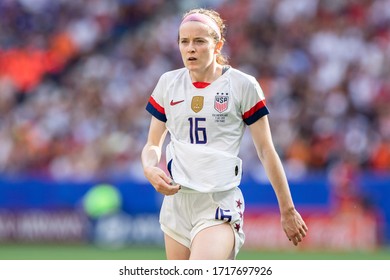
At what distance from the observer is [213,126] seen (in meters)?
6.91

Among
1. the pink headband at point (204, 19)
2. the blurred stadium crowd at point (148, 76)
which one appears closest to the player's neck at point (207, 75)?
the pink headband at point (204, 19)

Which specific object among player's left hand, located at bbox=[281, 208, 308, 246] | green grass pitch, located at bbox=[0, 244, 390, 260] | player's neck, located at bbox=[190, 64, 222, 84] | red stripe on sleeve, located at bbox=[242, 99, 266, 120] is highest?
green grass pitch, located at bbox=[0, 244, 390, 260]

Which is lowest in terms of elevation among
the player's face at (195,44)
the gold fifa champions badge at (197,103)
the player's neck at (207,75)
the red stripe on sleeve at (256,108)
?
the red stripe on sleeve at (256,108)

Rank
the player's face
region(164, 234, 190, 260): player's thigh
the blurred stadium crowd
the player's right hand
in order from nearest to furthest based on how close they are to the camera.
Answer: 1. the player's right hand
2. the player's face
3. region(164, 234, 190, 260): player's thigh
4. the blurred stadium crowd

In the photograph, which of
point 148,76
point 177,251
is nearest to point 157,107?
point 177,251

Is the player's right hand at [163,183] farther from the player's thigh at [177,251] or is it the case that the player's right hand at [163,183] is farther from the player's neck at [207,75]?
the player's neck at [207,75]

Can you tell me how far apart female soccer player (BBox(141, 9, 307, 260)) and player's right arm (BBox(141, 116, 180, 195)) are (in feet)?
0.03

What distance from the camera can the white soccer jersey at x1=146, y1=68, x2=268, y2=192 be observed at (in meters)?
6.90

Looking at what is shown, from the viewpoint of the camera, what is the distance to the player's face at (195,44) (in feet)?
22.4

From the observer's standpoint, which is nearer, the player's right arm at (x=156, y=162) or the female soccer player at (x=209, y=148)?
the player's right arm at (x=156, y=162)

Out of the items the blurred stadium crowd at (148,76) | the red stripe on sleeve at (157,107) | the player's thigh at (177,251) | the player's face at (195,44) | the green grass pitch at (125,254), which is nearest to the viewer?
the player's face at (195,44)

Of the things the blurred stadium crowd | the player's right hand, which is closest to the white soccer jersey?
the player's right hand

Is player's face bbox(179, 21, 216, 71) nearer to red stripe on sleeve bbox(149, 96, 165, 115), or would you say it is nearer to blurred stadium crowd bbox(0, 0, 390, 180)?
red stripe on sleeve bbox(149, 96, 165, 115)

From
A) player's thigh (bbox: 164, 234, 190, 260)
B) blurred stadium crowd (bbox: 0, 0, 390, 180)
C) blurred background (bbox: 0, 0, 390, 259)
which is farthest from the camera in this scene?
blurred stadium crowd (bbox: 0, 0, 390, 180)
